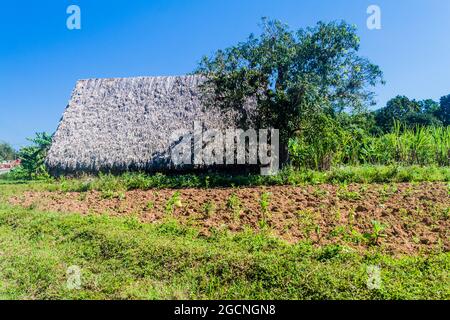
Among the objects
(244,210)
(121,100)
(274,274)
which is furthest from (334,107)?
(121,100)

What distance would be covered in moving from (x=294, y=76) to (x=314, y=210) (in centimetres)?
355

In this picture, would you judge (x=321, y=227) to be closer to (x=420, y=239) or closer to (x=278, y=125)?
(x=420, y=239)

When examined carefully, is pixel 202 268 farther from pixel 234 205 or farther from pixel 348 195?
pixel 348 195

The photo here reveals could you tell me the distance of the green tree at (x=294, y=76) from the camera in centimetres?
768

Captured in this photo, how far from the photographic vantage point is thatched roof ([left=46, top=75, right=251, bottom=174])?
10383 millimetres

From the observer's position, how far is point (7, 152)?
1160 inches

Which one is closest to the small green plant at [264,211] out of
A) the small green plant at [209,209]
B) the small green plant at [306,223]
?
the small green plant at [306,223]

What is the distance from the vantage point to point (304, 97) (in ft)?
24.5

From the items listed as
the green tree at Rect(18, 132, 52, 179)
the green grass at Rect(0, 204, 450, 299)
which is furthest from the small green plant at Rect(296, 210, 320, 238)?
the green tree at Rect(18, 132, 52, 179)

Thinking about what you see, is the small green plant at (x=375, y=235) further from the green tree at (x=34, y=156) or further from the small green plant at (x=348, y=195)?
the green tree at (x=34, y=156)

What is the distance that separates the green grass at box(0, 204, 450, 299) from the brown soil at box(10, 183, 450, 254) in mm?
414

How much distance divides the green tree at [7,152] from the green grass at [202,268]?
28.1 meters

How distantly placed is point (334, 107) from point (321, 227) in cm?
458

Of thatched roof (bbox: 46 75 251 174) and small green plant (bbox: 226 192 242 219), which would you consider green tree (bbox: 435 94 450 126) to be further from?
small green plant (bbox: 226 192 242 219)
